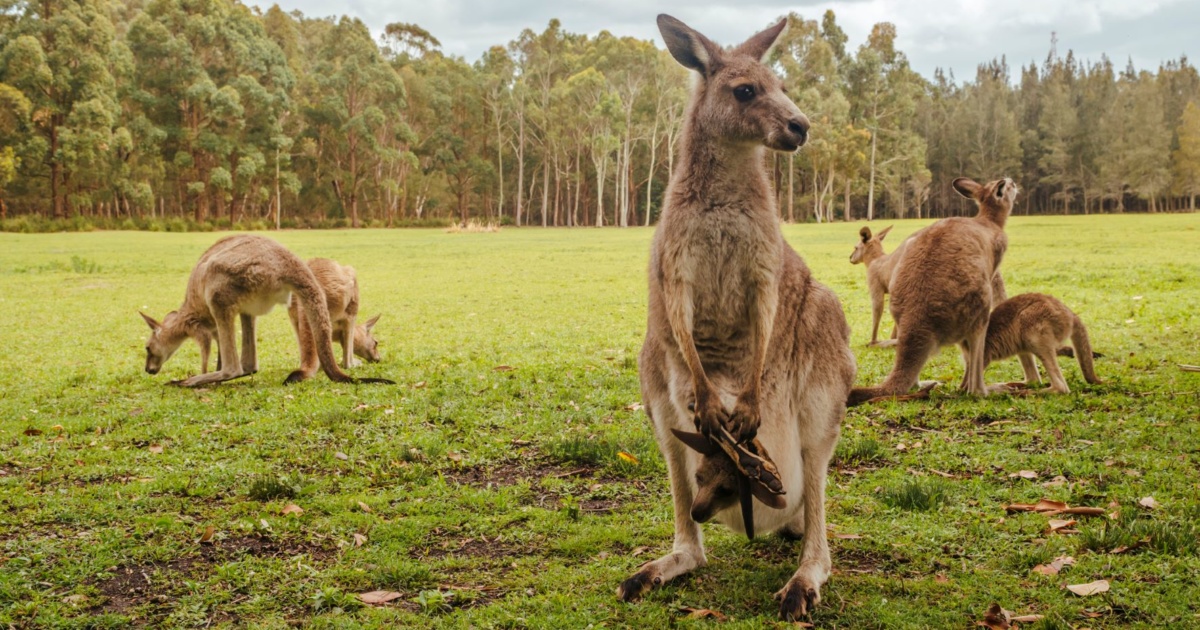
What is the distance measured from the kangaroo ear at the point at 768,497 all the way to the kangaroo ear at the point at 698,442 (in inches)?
7.7

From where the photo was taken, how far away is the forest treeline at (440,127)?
40531 millimetres

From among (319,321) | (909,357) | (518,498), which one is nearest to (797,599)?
(518,498)

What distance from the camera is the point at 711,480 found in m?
3.05

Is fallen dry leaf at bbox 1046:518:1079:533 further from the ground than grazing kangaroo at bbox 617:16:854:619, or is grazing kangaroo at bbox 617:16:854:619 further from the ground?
grazing kangaroo at bbox 617:16:854:619

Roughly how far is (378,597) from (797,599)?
5.04ft

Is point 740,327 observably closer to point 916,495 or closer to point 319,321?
point 916,495

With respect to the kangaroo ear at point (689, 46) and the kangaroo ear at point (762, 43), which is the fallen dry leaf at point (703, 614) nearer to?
the kangaroo ear at point (689, 46)

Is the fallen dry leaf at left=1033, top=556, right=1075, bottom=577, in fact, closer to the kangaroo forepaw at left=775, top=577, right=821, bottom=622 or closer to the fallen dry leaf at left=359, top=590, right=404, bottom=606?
the kangaroo forepaw at left=775, top=577, right=821, bottom=622

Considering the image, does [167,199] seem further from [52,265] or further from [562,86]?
[52,265]

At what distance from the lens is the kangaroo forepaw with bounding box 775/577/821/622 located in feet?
9.59

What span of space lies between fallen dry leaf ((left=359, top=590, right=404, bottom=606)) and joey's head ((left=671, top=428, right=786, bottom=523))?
117cm

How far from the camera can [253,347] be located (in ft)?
24.8

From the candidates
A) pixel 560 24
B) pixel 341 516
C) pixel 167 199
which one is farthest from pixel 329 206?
pixel 341 516

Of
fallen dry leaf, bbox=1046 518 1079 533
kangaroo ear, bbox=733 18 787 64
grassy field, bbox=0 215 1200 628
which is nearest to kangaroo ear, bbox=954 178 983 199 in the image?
grassy field, bbox=0 215 1200 628
